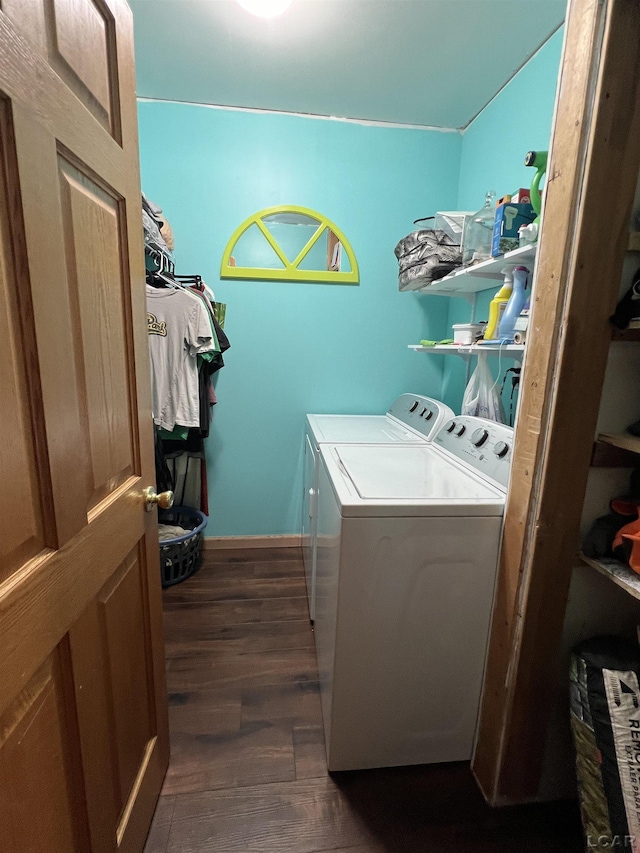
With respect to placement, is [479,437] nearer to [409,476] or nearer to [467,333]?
[409,476]

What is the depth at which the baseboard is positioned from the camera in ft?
8.57

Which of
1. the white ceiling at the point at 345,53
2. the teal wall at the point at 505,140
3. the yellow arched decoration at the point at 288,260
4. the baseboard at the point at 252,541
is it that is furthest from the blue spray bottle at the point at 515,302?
the baseboard at the point at 252,541

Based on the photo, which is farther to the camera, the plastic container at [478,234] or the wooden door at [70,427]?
the plastic container at [478,234]

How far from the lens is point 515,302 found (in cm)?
139

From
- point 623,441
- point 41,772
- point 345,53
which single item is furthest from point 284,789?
point 345,53

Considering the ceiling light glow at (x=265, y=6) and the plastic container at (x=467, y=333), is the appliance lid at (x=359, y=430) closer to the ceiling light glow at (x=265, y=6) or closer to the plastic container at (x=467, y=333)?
the plastic container at (x=467, y=333)

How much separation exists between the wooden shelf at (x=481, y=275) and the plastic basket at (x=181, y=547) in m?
1.87

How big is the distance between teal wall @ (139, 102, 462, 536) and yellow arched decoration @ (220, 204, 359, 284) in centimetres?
4

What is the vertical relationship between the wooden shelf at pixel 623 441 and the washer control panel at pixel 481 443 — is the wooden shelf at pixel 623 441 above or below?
above

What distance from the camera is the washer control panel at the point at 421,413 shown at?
1912mm

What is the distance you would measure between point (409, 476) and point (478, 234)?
43.3 inches

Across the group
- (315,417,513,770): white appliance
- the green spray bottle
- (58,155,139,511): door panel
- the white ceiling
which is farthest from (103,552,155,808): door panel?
the white ceiling

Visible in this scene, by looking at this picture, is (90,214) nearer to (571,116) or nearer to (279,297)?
(571,116)

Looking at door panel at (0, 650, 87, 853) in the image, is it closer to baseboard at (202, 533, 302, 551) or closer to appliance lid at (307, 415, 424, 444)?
appliance lid at (307, 415, 424, 444)
